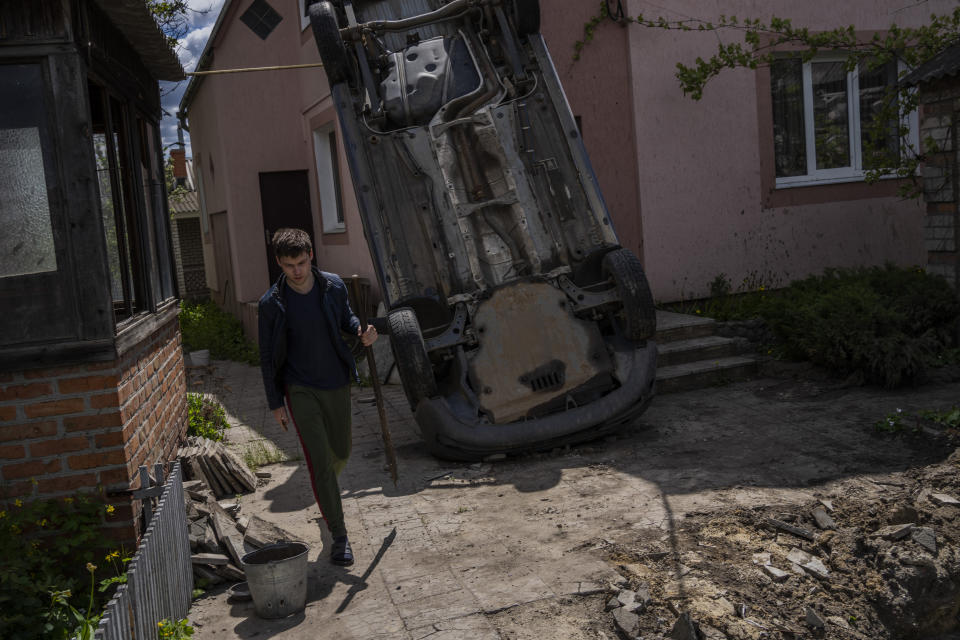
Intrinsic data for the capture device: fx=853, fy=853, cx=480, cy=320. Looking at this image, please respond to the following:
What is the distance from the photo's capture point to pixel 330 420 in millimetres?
4930

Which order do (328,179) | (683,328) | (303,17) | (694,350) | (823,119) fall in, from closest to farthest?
(694,350)
(683,328)
(823,119)
(303,17)
(328,179)

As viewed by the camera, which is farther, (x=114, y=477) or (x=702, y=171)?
(x=702, y=171)

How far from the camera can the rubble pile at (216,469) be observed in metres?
6.00

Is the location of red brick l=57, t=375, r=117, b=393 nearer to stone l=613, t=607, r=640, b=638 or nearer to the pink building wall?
stone l=613, t=607, r=640, b=638

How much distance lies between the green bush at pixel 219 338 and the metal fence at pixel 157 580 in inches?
316

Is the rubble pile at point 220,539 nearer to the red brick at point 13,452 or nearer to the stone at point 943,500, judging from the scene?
the red brick at point 13,452

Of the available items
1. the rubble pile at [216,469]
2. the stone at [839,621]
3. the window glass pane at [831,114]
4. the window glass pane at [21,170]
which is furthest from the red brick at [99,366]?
the window glass pane at [831,114]

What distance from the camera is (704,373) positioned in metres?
8.38

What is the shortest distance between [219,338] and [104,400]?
10338mm

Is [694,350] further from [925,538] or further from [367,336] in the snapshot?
[367,336]

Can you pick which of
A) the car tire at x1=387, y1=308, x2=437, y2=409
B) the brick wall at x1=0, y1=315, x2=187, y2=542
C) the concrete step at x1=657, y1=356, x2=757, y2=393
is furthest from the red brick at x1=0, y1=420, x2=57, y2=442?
the concrete step at x1=657, y1=356, x2=757, y2=393

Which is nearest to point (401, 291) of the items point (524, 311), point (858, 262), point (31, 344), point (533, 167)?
point (524, 311)

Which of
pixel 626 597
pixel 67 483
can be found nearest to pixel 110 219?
pixel 67 483

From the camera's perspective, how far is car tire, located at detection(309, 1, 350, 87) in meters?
7.19
